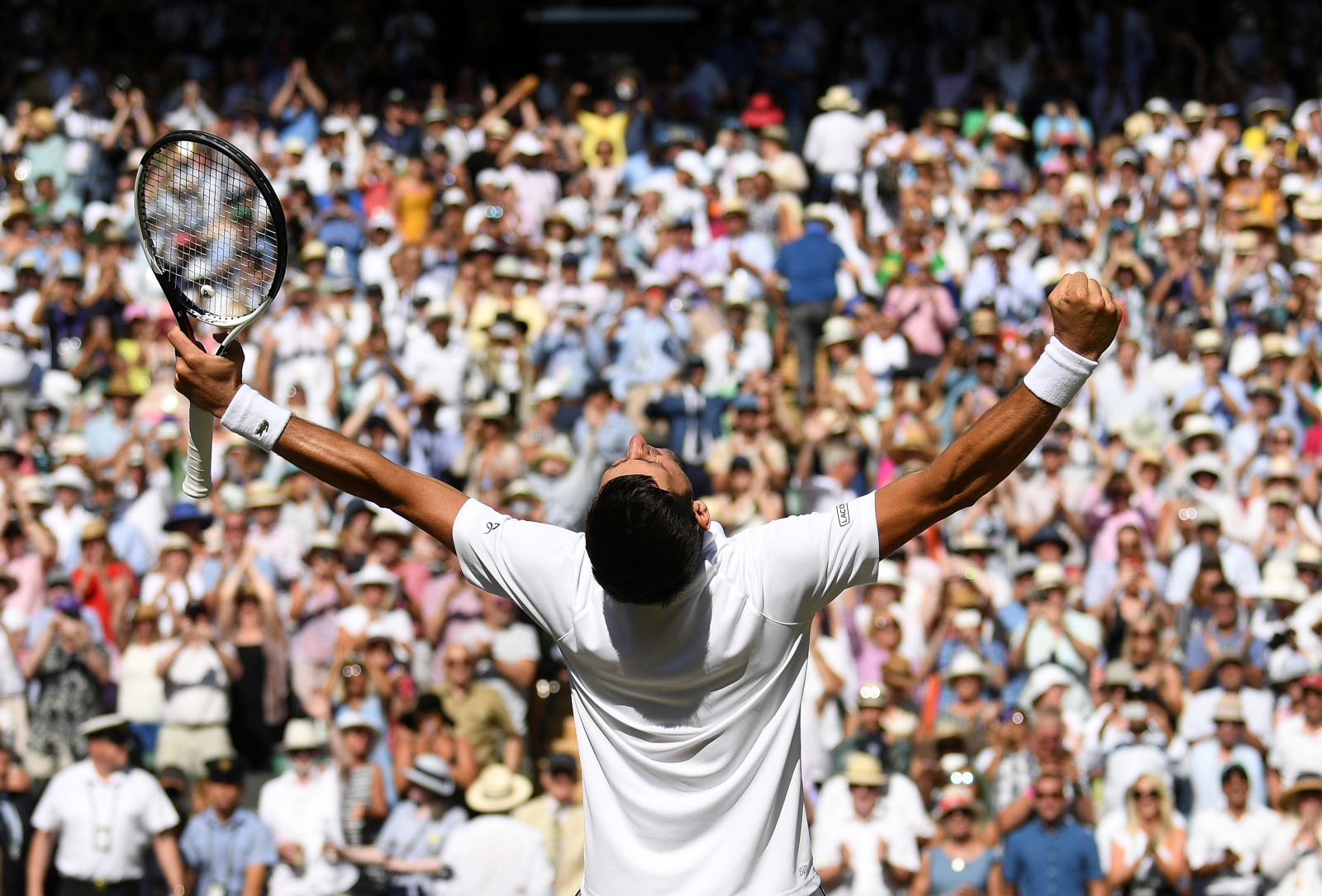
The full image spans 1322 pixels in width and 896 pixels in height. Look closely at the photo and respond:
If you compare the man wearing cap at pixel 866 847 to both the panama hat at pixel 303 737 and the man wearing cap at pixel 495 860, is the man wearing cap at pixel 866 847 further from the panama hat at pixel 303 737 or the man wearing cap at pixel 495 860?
the panama hat at pixel 303 737

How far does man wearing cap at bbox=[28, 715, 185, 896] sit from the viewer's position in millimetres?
9648

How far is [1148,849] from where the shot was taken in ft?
30.4

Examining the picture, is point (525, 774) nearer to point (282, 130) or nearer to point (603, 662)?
point (603, 662)

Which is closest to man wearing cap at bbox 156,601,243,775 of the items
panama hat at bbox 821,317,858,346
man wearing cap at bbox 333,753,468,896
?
man wearing cap at bbox 333,753,468,896

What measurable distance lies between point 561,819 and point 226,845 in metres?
1.92

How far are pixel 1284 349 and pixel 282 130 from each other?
9.94 m

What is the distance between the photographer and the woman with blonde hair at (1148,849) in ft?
30.3

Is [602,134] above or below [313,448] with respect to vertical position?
above

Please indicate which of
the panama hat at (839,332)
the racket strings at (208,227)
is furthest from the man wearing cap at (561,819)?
the panama hat at (839,332)

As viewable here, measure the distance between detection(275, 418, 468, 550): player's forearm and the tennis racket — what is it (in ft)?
0.87

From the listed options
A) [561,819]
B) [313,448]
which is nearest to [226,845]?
[561,819]

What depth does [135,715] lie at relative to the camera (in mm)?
10492

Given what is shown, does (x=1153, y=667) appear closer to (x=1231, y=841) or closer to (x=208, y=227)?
(x=1231, y=841)

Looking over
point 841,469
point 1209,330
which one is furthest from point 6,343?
point 1209,330
